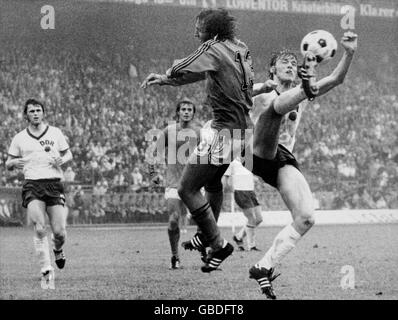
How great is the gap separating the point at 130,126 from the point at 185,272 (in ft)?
41.2

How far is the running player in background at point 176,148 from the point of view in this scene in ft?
33.2

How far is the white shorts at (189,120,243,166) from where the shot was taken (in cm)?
654

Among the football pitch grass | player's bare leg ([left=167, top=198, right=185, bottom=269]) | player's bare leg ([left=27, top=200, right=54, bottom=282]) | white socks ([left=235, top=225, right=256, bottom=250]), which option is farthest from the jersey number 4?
white socks ([left=235, top=225, right=256, bottom=250])

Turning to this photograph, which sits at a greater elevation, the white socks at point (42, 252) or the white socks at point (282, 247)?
the white socks at point (282, 247)

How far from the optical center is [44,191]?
8961mm

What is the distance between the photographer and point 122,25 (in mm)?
24328

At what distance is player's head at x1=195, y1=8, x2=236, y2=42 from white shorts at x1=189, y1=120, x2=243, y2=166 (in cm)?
85

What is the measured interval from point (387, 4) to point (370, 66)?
3.99 m

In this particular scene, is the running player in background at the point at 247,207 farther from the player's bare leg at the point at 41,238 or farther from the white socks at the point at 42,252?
the white socks at the point at 42,252

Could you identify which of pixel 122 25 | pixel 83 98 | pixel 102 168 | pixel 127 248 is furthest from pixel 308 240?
pixel 122 25

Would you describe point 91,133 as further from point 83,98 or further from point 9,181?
point 9,181

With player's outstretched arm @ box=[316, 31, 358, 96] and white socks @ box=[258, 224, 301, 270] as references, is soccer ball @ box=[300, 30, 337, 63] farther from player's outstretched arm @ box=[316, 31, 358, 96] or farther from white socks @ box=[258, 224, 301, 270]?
white socks @ box=[258, 224, 301, 270]

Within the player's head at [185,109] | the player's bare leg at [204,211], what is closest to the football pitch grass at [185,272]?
the player's bare leg at [204,211]

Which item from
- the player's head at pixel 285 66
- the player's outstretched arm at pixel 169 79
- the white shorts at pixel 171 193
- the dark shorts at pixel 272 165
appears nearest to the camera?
the player's outstretched arm at pixel 169 79
